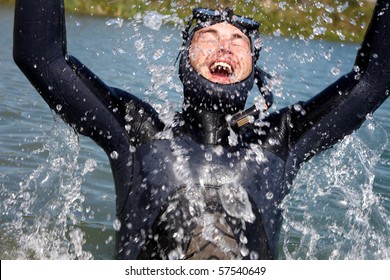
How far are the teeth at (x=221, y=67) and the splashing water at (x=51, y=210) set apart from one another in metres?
1.53

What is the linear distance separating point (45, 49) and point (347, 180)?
13.6ft

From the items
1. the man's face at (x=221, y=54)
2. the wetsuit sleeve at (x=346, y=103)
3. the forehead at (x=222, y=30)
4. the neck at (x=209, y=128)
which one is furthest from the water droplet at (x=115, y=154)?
the wetsuit sleeve at (x=346, y=103)

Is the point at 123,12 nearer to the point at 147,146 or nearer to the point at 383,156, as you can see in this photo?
the point at 383,156

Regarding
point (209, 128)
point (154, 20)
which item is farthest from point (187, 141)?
point (154, 20)

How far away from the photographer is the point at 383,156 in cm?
812

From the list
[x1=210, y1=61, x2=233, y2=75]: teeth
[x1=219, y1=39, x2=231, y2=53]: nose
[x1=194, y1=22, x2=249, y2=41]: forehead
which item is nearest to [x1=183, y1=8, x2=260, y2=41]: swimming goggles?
[x1=194, y1=22, x2=249, y2=41]: forehead

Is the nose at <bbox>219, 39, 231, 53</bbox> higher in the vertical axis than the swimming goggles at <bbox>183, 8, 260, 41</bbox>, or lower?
lower

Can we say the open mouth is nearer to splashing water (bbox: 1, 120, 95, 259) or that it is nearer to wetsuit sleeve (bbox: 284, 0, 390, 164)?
wetsuit sleeve (bbox: 284, 0, 390, 164)

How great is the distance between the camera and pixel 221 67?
3.82 meters

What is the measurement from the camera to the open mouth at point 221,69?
380 centimetres

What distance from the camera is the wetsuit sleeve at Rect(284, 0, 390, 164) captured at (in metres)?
3.87

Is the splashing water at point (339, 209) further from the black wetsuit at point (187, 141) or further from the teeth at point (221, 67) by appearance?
the teeth at point (221, 67)

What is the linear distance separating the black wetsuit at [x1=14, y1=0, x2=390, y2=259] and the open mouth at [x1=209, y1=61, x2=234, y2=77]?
0.83 feet

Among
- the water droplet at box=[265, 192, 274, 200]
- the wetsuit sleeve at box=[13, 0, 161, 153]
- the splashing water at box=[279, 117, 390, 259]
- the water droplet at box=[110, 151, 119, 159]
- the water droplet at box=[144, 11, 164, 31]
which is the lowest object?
the splashing water at box=[279, 117, 390, 259]
